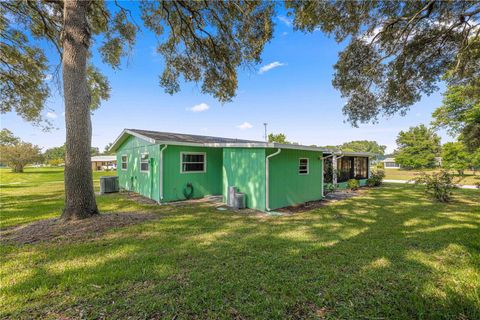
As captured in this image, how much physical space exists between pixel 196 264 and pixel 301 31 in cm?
747

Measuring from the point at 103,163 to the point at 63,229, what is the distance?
47530mm

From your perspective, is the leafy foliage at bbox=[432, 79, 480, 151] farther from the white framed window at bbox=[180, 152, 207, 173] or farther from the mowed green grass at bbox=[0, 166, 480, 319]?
the white framed window at bbox=[180, 152, 207, 173]

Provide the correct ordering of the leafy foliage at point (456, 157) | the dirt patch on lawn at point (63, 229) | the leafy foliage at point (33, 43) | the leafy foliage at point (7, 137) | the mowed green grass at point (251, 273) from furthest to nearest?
the leafy foliage at point (7, 137)
the leafy foliage at point (456, 157)
the leafy foliage at point (33, 43)
the dirt patch on lawn at point (63, 229)
the mowed green grass at point (251, 273)

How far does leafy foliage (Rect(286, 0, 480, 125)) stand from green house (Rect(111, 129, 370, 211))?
10.5 ft

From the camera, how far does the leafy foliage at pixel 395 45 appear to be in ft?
21.1

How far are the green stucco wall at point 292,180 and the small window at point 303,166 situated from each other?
0.54 feet

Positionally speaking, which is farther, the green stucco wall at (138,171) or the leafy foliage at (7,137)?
the leafy foliage at (7,137)

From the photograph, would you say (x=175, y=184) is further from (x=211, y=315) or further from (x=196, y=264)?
(x=211, y=315)

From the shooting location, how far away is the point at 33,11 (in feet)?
29.0

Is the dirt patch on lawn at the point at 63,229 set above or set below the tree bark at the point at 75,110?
below

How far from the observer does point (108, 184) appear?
1195 cm

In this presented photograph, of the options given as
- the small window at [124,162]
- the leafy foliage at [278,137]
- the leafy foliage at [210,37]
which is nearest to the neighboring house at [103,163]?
the leafy foliage at [278,137]

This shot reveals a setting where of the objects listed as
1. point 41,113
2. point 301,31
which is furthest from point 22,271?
point 41,113

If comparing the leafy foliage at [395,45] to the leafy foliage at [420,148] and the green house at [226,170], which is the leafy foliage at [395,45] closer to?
the green house at [226,170]
